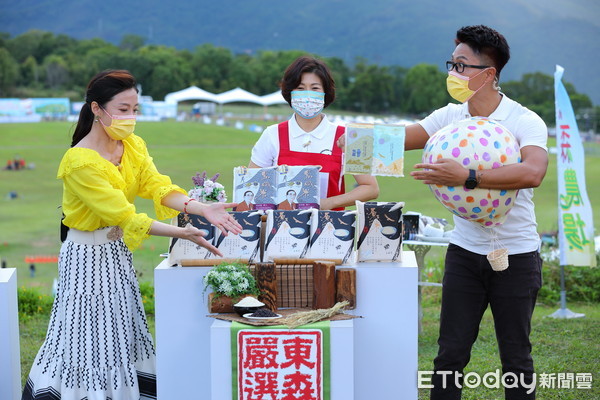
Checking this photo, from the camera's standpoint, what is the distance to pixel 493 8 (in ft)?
273

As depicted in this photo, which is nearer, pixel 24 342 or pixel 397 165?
pixel 397 165

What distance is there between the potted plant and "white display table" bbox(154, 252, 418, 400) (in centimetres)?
11

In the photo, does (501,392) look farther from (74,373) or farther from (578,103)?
(578,103)

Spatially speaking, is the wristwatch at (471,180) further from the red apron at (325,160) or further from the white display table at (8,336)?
the white display table at (8,336)

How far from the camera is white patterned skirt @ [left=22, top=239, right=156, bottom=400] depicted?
3.50 m

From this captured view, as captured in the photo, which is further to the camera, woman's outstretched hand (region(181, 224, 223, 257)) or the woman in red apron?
the woman in red apron

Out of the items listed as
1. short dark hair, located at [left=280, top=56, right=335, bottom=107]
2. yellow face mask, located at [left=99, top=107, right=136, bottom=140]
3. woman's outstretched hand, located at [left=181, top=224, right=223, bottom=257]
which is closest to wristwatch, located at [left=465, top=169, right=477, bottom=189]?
woman's outstretched hand, located at [left=181, top=224, right=223, bottom=257]

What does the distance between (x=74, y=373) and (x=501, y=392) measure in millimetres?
2369

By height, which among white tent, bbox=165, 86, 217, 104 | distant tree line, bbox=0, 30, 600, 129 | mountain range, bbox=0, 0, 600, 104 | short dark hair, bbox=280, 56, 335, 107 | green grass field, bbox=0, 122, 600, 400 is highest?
mountain range, bbox=0, 0, 600, 104

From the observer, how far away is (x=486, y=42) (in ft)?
10.2

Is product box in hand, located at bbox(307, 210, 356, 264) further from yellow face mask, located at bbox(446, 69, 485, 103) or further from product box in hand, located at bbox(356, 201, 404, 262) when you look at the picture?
yellow face mask, located at bbox(446, 69, 485, 103)

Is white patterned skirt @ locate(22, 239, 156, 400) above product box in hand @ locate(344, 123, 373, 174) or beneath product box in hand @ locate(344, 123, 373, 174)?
beneath

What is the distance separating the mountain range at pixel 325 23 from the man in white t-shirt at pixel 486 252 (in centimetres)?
6685

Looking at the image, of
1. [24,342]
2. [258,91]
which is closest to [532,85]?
[258,91]
